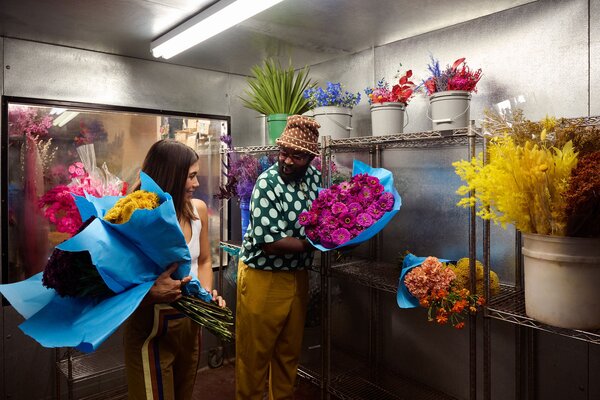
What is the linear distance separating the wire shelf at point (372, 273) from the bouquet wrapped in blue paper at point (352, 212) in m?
0.42

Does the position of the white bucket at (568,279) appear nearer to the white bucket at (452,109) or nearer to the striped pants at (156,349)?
the white bucket at (452,109)

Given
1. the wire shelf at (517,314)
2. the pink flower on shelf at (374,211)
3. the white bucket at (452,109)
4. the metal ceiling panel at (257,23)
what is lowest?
the wire shelf at (517,314)

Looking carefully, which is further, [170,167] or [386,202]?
[386,202]

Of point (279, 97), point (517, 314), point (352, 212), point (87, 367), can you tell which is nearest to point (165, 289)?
point (352, 212)

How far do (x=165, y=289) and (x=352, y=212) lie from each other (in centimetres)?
103

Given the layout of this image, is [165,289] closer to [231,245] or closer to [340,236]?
[340,236]

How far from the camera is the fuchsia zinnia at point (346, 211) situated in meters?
2.19

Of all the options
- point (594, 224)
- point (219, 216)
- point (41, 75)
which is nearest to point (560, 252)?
point (594, 224)

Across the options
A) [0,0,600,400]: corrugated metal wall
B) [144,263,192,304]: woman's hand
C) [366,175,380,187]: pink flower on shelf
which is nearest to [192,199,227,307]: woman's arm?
[144,263,192,304]: woman's hand

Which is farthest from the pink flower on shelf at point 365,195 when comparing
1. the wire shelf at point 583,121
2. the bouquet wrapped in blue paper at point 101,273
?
the bouquet wrapped in blue paper at point 101,273

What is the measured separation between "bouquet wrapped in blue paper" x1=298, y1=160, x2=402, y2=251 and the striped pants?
77 cm

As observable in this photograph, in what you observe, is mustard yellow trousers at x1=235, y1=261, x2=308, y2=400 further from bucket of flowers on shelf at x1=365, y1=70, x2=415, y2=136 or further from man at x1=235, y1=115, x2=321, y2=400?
bucket of flowers on shelf at x1=365, y1=70, x2=415, y2=136

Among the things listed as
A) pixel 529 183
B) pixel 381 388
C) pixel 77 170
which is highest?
pixel 77 170

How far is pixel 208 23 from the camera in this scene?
7.84ft
